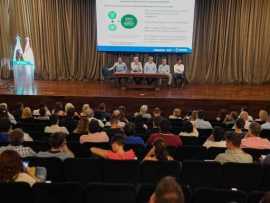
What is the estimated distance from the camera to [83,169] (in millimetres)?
3713

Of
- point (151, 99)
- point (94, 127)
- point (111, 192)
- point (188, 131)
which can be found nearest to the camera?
point (111, 192)

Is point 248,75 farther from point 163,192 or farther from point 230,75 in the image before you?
point 163,192

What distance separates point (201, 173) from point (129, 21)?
8.89 meters

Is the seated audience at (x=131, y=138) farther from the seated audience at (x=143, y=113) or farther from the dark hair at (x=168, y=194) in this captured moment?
the dark hair at (x=168, y=194)

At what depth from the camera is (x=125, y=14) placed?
11.8m

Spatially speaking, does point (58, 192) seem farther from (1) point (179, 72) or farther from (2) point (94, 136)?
(1) point (179, 72)

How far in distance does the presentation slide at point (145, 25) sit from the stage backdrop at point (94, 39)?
0.66 meters

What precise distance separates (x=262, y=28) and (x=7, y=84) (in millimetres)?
8627

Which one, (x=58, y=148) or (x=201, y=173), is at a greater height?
(x=58, y=148)

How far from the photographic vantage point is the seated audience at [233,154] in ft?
12.8

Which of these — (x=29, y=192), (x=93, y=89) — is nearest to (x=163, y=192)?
(x=29, y=192)

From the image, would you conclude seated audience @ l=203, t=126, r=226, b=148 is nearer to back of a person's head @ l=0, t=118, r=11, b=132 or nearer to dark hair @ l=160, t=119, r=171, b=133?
dark hair @ l=160, t=119, r=171, b=133

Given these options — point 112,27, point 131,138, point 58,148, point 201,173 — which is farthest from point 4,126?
point 112,27

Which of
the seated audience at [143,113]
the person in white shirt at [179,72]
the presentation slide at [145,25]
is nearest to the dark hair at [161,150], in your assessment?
the seated audience at [143,113]
